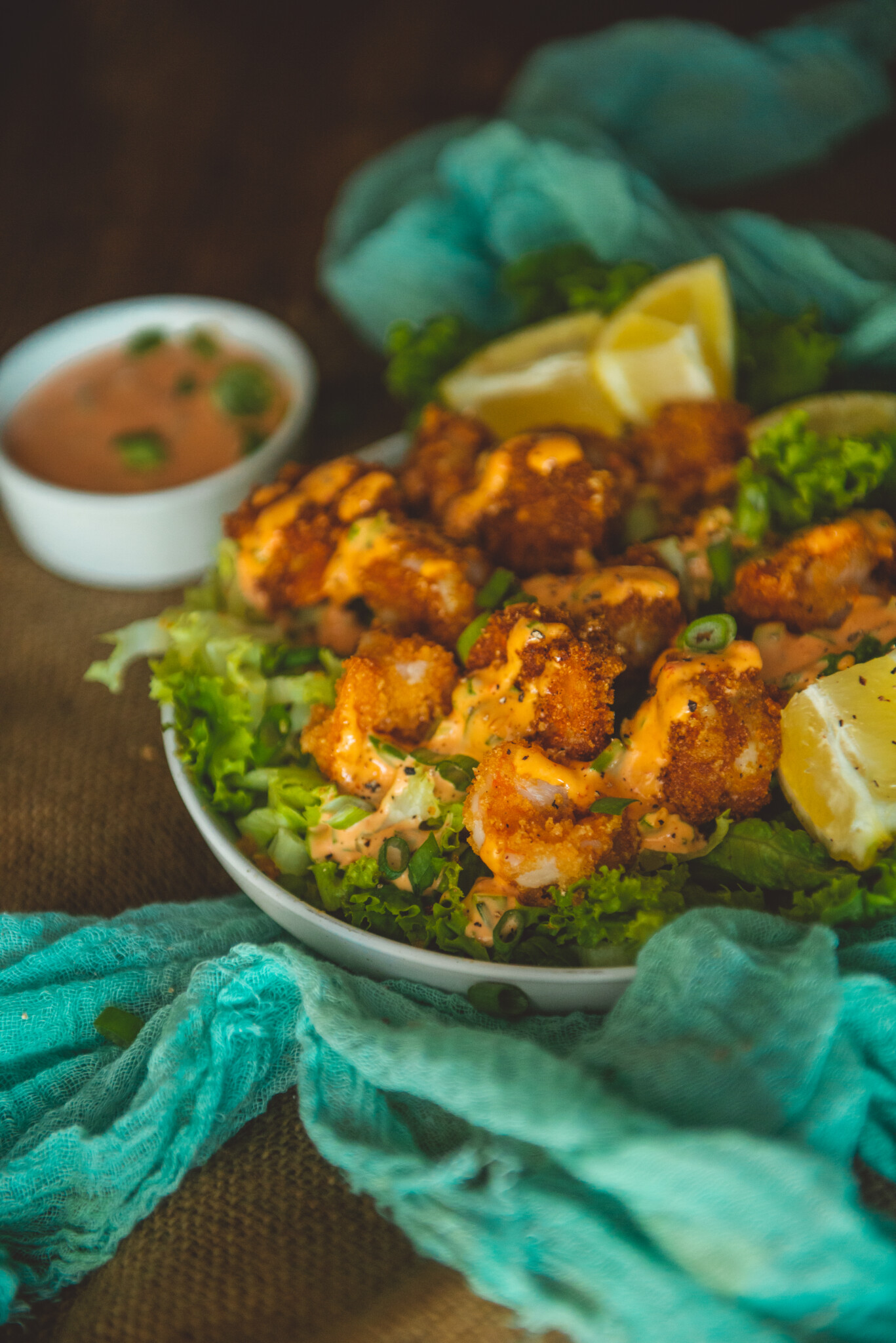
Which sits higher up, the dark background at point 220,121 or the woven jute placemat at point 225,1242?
the dark background at point 220,121

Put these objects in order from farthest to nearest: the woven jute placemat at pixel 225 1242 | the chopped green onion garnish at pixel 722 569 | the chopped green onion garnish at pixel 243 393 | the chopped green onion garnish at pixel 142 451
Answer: the chopped green onion garnish at pixel 243 393, the chopped green onion garnish at pixel 142 451, the chopped green onion garnish at pixel 722 569, the woven jute placemat at pixel 225 1242

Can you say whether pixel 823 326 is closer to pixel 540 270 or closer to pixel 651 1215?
pixel 540 270

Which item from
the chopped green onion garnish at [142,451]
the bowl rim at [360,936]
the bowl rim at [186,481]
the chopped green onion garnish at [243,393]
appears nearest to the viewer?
the bowl rim at [360,936]

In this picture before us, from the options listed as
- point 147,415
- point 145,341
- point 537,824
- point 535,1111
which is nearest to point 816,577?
point 537,824

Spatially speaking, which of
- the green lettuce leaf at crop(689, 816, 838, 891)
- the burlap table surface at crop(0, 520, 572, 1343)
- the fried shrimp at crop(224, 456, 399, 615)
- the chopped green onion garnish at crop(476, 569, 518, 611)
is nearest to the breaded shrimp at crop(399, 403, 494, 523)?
the fried shrimp at crop(224, 456, 399, 615)

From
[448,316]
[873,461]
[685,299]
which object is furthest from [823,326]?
[448,316]

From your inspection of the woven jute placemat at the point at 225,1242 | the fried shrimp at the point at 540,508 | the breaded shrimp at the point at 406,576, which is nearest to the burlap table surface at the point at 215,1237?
the woven jute placemat at the point at 225,1242

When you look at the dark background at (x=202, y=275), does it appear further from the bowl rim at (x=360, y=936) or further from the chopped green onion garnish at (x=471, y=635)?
the chopped green onion garnish at (x=471, y=635)

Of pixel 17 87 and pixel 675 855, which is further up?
pixel 17 87
